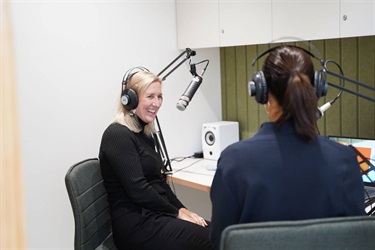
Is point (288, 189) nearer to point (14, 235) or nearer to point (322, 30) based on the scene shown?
point (14, 235)

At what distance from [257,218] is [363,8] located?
4.48ft

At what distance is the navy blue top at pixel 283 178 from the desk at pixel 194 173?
114 centimetres

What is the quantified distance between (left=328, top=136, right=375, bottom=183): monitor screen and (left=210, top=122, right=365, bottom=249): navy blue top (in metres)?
0.99

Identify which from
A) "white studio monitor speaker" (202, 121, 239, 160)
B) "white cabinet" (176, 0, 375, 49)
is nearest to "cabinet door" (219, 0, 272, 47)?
"white cabinet" (176, 0, 375, 49)

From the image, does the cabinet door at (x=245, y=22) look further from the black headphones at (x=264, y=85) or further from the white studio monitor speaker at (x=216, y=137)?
the black headphones at (x=264, y=85)

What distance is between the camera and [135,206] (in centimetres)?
208

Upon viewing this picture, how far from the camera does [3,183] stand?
1.78ft

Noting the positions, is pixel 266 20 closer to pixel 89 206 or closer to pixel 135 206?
pixel 135 206

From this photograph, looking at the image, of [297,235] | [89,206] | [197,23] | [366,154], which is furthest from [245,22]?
[297,235]

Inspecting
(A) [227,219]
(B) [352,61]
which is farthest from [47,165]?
(B) [352,61]

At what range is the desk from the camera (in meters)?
2.48

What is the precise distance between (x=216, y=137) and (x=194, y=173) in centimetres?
43

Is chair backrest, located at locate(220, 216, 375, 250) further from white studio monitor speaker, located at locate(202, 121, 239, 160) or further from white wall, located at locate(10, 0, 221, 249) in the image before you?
white studio monitor speaker, located at locate(202, 121, 239, 160)

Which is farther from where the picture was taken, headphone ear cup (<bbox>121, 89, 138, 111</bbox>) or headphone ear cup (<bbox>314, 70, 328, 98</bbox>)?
headphone ear cup (<bbox>121, 89, 138, 111</bbox>)
